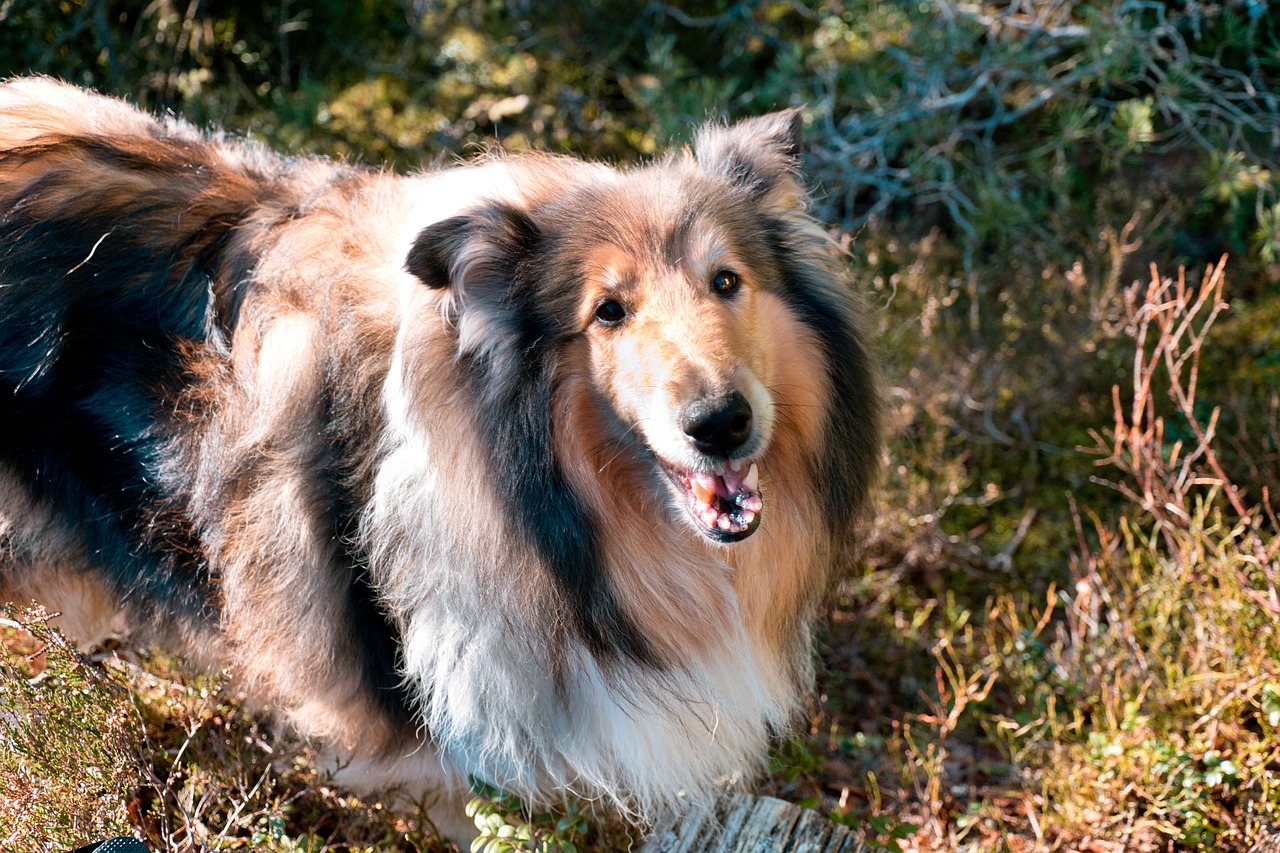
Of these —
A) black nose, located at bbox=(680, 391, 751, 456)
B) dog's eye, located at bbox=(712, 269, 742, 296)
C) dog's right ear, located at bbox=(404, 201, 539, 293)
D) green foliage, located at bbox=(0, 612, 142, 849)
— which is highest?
dog's right ear, located at bbox=(404, 201, 539, 293)

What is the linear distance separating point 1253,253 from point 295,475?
5.11 m

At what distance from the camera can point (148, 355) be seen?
2781 mm

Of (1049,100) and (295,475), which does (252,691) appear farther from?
(1049,100)

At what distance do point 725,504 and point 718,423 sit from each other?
0.92 ft

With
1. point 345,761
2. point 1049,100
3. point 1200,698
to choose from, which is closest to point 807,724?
point 1200,698

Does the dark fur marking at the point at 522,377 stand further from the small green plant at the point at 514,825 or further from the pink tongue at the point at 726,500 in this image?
the small green plant at the point at 514,825

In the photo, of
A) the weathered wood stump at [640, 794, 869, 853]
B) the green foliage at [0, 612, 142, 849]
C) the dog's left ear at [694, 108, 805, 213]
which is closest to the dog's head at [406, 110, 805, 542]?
the dog's left ear at [694, 108, 805, 213]

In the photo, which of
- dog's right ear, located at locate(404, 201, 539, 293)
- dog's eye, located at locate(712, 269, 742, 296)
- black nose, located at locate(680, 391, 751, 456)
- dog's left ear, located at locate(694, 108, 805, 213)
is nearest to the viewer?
black nose, located at locate(680, 391, 751, 456)

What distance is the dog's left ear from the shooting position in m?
2.77

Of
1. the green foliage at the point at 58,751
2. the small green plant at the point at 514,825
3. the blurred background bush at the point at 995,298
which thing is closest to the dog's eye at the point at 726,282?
the blurred background bush at the point at 995,298

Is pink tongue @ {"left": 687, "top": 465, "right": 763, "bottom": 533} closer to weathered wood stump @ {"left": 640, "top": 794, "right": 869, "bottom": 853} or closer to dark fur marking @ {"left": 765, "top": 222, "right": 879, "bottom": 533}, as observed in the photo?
dark fur marking @ {"left": 765, "top": 222, "right": 879, "bottom": 533}

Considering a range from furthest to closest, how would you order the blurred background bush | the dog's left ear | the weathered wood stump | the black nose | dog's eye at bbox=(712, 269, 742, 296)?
the blurred background bush → the weathered wood stump → the dog's left ear → dog's eye at bbox=(712, 269, 742, 296) → the black nose

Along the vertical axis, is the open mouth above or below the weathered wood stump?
above

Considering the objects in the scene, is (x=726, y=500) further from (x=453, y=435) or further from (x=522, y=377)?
(x=453, y=435)
